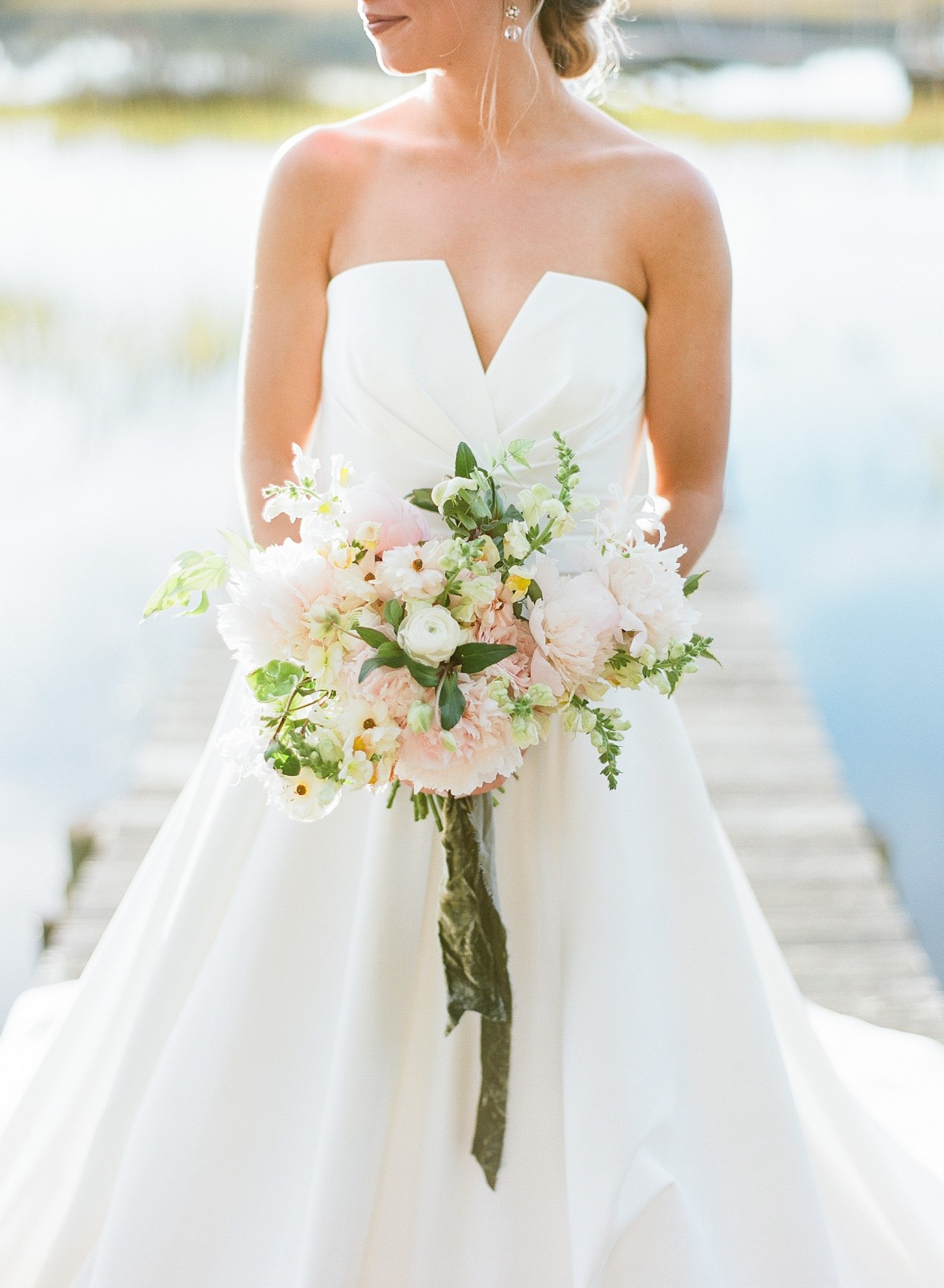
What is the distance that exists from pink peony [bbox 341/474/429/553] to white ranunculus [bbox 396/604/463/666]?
0.10 metres

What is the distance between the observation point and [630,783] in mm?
1618

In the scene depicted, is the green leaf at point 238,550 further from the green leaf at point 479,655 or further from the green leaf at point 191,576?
the green leaf at point 479,655

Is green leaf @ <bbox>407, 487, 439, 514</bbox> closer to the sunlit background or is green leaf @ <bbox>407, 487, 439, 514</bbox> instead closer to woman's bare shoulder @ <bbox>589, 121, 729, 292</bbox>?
woman's bare shoulder @ <bbox>589, 121, 729, 292</bbox>

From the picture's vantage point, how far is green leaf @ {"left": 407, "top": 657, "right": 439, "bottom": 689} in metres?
1.19

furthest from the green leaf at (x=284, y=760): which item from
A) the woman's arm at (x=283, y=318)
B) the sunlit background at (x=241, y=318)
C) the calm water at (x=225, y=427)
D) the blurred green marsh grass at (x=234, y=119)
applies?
the blurred green marsh grass at (x=234, y=119)

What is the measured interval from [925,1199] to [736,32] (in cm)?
524

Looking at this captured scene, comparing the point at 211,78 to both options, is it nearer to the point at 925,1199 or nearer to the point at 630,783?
the point at 630,783

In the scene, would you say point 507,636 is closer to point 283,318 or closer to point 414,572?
point 414,572

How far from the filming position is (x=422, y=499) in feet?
4.47

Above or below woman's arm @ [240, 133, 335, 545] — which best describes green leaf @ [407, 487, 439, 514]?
below

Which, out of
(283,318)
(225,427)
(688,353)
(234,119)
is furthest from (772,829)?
(234,119)

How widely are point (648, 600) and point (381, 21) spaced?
813 millimetres

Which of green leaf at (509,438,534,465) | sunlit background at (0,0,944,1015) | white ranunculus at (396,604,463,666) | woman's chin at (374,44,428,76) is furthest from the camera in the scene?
sunlit background at (0,0,944,1015)

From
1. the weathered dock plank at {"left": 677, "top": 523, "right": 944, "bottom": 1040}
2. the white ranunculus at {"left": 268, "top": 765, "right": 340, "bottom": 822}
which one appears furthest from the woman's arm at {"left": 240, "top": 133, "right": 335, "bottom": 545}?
the weathered dock plank at {"left": 677, "top": 523, "right": 944, "bottom": 1040}
